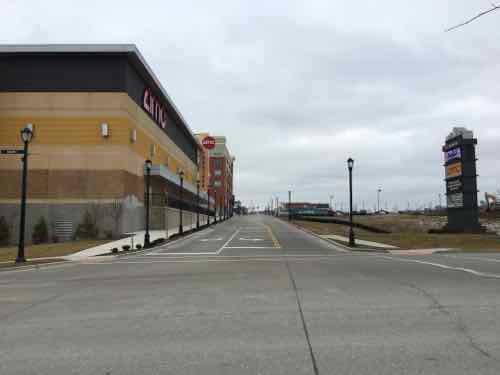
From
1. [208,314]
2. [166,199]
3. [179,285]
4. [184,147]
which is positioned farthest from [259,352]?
[184,147]

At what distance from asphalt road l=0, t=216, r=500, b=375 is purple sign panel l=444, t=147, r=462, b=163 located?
3594 centimetres

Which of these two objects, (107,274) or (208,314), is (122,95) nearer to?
(107,274)

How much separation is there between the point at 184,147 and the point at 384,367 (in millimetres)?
74029

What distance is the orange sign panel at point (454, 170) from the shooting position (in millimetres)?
45438

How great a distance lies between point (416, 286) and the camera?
1128 centimetres

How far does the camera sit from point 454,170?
46312 mm

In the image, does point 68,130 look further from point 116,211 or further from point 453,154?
point 453,154

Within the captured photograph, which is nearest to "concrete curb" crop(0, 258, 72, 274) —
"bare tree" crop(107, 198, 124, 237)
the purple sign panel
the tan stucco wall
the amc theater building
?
"bare tree" crop(107, 198, 124, 237)

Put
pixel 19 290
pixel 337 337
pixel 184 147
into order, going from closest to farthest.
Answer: pixel 337 337 < pixel 19 290 < pixel 184 147

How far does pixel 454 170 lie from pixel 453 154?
5.49 feet

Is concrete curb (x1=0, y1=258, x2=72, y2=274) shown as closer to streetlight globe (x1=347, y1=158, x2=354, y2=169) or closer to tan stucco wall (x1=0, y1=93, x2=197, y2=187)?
streetlight globe (x1=347, y1=158, x2=354, y2=169)

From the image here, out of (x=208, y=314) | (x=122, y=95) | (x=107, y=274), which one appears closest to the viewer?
(x=208, y=314)

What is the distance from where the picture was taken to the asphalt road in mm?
5461

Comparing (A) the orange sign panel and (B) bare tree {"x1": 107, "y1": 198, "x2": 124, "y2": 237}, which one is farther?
(A) the orange sign panel
